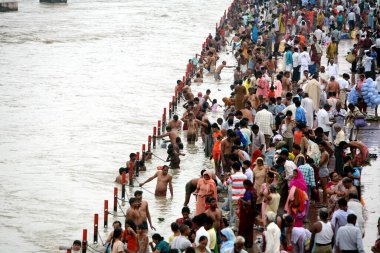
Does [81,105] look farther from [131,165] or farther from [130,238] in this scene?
[130,238]

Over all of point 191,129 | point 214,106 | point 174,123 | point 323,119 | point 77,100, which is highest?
point 323,119

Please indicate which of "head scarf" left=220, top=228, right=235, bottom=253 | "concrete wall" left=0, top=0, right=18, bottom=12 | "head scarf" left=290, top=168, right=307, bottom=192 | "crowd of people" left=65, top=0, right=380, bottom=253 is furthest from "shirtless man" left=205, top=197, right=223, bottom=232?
"concrete wall" left=0, top=0, right=18, bottom=12

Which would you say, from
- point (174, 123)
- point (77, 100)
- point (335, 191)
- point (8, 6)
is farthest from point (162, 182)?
point (8, 6)

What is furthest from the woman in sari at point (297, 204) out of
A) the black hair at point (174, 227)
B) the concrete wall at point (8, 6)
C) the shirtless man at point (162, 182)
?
the concrete wall at point (8, 6)

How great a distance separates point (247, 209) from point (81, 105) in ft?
74.3

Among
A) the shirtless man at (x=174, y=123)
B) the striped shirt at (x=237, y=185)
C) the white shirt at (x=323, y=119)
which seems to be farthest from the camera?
the shirtless man at (x=174, y=123)

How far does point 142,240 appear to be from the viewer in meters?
16.7

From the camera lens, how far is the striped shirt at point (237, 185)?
59.8 ft

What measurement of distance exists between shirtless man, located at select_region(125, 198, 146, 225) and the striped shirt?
1.66 metres

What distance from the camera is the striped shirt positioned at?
1823 cm

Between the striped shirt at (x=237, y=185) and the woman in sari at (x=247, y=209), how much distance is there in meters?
0.71

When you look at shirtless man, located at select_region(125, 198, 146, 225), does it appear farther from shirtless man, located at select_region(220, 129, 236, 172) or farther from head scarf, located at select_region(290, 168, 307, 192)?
shirtless man, located at select_region(220, 129, 236, 172)

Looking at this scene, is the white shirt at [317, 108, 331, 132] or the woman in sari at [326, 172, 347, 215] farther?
the white shirt at [317, 108, 331, 132]

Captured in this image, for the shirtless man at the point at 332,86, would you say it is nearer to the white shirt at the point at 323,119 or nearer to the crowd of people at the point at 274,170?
the crowd of people at the point at 274,170
